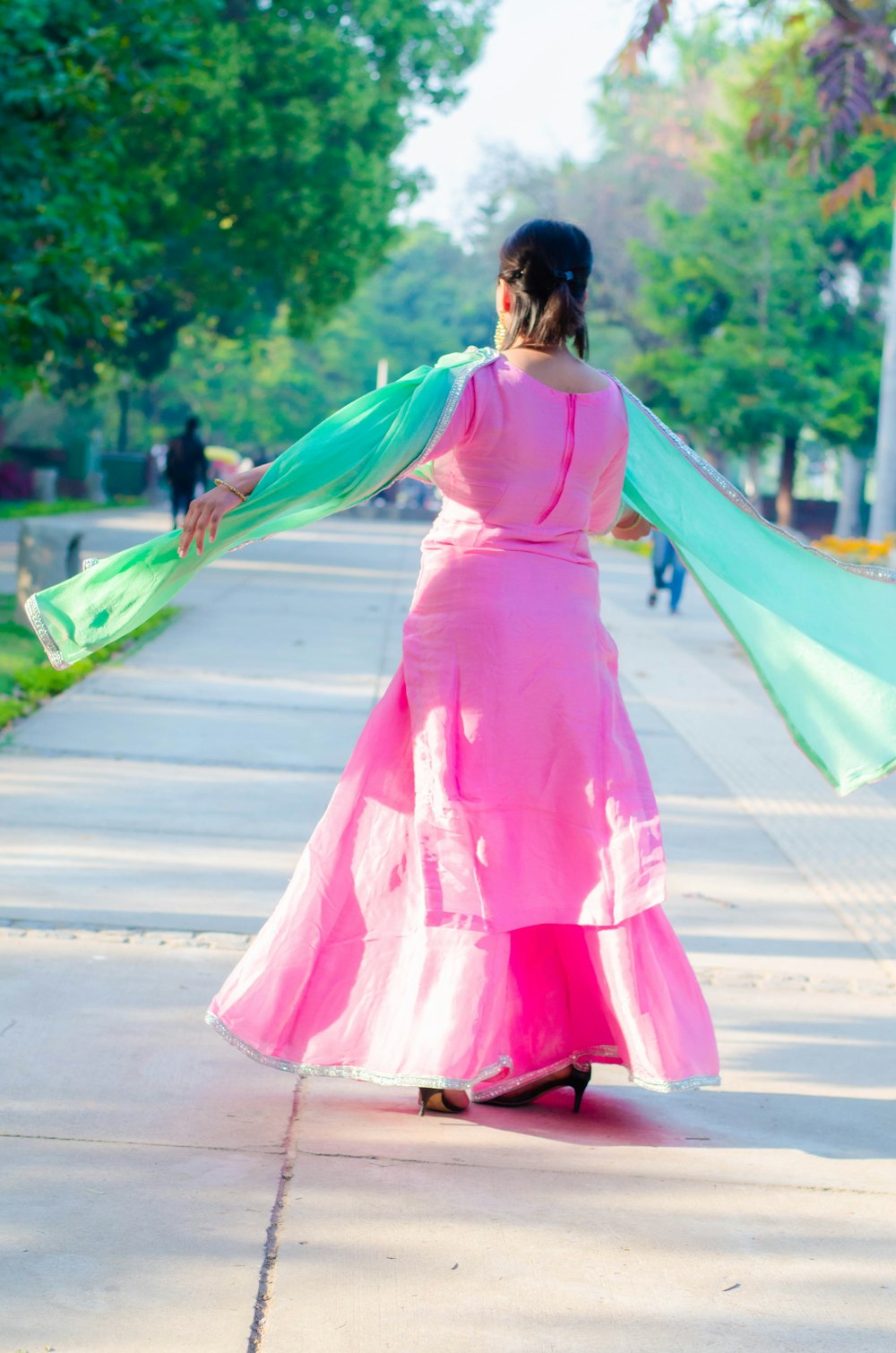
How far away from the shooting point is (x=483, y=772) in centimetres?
385

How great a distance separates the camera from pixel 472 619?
386 cm

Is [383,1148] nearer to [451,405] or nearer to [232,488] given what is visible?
[232,488]

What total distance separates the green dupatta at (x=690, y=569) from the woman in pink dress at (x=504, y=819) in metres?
0.10

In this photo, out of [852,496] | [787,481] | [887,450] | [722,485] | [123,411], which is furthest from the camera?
[123,411]

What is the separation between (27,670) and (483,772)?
7.14 m

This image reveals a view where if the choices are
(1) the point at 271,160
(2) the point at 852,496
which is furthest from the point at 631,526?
(2) the point at 852,496

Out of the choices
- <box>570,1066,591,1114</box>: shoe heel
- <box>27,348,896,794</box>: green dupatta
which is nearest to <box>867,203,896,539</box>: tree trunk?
<box>27,348,896,794</box>: green dupatta

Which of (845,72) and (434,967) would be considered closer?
(434,967)

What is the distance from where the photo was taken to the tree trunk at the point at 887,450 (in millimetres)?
25438

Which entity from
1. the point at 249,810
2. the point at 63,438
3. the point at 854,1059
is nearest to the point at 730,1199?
the point at 854,1059

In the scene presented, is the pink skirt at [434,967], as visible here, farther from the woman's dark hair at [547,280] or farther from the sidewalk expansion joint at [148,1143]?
the woman's dark hair at [547,280]

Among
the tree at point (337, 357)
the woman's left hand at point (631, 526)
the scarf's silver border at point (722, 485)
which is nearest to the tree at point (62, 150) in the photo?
the woman's left hand at point (631, 526)

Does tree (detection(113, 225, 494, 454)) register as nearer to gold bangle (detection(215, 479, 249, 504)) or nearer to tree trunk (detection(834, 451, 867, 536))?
tree trunk (detection(834, 451, 867, 536))

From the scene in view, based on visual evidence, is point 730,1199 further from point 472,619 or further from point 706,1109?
point 472,619
